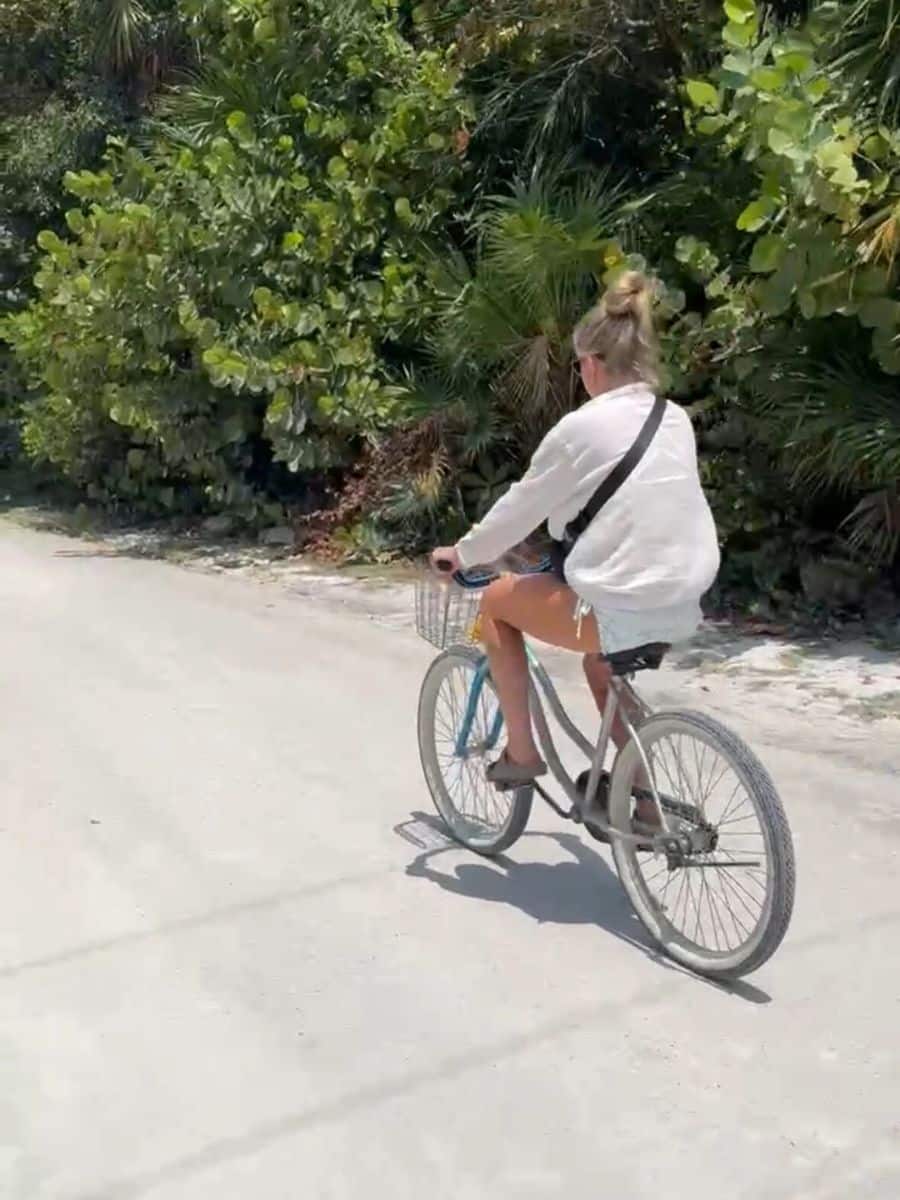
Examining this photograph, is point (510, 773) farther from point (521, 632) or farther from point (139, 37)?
point (139, 37)

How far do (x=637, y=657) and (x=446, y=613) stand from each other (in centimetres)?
89

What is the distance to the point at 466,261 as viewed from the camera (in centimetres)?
1182

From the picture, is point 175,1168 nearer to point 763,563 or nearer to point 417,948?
point 417,948

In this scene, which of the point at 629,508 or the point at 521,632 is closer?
the point at 629,508

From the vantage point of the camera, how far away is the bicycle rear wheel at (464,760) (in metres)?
5.24

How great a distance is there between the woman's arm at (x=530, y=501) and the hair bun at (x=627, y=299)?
38 cm

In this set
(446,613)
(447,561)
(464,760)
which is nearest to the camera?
(447,561)

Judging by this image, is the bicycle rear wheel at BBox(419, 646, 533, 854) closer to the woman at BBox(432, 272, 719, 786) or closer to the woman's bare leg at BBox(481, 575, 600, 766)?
the woman's bare leg at BBox(481, 575, 600, 766)

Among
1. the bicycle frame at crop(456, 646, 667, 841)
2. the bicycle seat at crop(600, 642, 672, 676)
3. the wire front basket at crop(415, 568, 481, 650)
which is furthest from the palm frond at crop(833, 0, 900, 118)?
the bicycle seat at crop(600, 642, 672, 676)

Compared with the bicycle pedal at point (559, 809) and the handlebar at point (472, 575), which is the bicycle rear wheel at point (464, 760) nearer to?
the bicycle pedal at point (559, 809)

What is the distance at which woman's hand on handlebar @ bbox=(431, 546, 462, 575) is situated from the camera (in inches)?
189

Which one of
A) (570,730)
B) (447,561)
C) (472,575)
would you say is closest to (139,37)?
(472,575)

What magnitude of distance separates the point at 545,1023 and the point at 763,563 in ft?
17.5

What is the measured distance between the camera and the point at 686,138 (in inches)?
416
